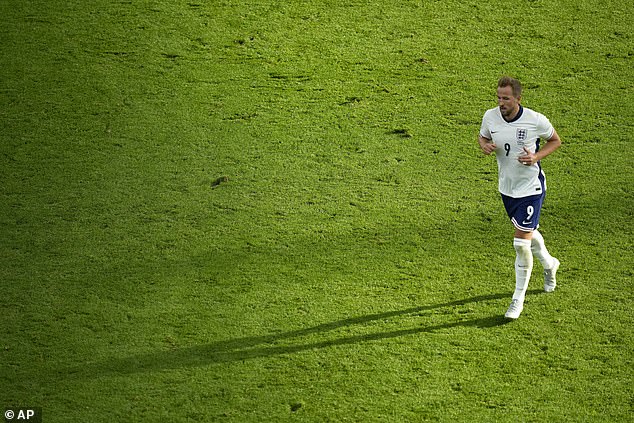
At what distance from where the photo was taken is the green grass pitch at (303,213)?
4.72 metres

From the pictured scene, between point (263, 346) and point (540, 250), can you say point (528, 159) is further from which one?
point (263, 346)

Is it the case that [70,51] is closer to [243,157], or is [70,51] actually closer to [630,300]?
[243,157]

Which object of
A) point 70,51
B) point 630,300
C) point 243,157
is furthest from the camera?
point 70,51

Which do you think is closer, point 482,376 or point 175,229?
point 482,376

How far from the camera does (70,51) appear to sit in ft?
26.6

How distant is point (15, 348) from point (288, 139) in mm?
2986

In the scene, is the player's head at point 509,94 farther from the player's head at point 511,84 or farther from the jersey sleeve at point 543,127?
the jersey sleeve at point 543,127

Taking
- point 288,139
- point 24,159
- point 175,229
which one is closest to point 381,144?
point 288,139

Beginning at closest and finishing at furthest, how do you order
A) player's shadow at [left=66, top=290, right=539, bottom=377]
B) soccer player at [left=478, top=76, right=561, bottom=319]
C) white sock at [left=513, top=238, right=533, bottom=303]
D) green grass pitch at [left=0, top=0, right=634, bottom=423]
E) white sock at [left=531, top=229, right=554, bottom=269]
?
green grass pitch at [left=0, top=0, right=634, bottom=423] < player's shadow at [left=66, top=290, right=539, bottom=377] < soccer player at [left=478, top=76, right=561, bottom=319] < white sock at [left=513, top=238, right=533, bottom=303] < white sock at [left=531, top=229, right=554, bottom=269]

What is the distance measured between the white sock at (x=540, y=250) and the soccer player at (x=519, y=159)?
0.07 feet

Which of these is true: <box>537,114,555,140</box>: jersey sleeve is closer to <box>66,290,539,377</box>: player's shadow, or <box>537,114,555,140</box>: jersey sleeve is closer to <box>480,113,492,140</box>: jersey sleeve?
<box>480,113,492,140</box>: jersey sleeve

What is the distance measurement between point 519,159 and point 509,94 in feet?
1.30

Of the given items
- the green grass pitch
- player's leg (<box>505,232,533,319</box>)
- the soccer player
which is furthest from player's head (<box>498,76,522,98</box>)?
the green grass pitch

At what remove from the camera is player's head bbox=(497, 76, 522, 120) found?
489 cm
